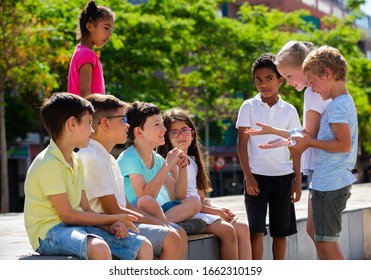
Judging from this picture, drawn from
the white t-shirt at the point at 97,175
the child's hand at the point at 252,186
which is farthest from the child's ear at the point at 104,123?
the child's hand at the point at 252,186

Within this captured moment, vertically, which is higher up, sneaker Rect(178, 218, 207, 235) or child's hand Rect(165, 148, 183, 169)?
child's hand Rect(165, 148, 183, 169)

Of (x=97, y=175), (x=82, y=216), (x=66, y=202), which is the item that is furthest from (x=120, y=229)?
(x=97, y=175)

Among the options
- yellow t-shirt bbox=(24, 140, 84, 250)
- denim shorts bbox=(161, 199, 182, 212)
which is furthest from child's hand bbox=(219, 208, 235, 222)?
yellow t-shirt bbox=(24, 140, 84, 250)

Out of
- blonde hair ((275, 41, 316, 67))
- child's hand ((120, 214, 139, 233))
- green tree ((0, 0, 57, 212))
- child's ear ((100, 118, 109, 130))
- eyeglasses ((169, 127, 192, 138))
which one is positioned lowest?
child's hand ((120, 214, 139, 233))

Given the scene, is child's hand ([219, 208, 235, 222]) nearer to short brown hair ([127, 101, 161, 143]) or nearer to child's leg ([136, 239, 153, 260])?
short brown hair ([127, 101, 161, 143])

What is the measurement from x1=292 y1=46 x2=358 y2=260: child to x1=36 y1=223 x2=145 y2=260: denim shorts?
A: 3.34 feet

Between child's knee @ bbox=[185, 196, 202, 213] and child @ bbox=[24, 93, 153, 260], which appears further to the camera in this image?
child's knee @ bbox=[185, 196, 202, 213]

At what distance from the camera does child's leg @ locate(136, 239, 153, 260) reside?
4230mm

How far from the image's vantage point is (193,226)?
5.25m

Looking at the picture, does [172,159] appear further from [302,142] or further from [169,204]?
[302,142]

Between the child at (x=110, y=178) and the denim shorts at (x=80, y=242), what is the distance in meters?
0.23

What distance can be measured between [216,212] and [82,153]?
1.31 meters

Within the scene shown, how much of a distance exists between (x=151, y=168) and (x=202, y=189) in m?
0.62

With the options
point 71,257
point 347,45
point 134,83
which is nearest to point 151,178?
point 71,257
